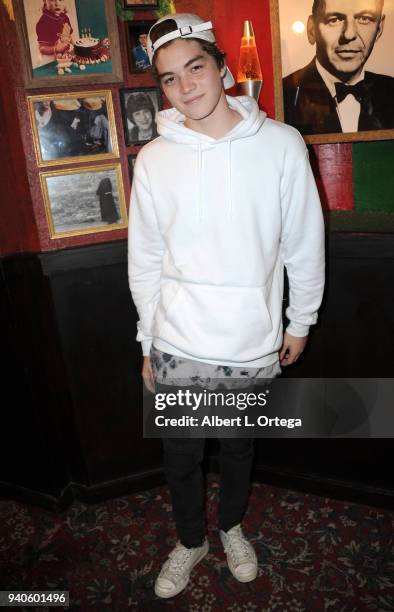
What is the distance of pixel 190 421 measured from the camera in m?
1.71

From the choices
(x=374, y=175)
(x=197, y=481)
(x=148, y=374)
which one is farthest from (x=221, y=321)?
(x=374, y=175)

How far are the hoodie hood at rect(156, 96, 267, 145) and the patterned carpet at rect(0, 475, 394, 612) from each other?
1480 mm

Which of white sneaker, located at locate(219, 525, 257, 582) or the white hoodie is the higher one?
the white hoodie

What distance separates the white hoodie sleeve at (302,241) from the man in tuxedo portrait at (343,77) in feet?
1.42

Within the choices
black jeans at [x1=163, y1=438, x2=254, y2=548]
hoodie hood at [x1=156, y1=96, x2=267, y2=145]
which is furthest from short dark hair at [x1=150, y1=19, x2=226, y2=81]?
black jeans at [x1=163, y1=438, x2=254, y2=548]

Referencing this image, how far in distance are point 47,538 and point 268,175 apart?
165 centimetres

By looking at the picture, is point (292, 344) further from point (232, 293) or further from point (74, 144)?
point (74, 144)

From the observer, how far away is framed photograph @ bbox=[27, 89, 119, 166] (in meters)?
1.76

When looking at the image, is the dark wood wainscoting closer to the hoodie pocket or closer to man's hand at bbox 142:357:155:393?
man's hand at bbox 142:357:155:393

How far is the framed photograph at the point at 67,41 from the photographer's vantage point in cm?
168

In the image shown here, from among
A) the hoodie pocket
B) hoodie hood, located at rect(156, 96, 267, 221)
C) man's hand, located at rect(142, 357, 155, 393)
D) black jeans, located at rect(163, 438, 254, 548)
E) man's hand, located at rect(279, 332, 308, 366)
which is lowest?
black jeans, located at rect(163, 438, 254, 548)

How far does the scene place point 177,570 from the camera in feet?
5.96

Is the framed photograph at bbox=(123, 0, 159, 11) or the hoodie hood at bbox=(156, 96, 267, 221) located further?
the framed photograph at bbox=(123, 0, 159, 11)

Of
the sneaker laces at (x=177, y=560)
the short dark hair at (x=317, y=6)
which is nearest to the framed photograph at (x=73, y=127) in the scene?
the short dark hair at (x=317, y=6)
